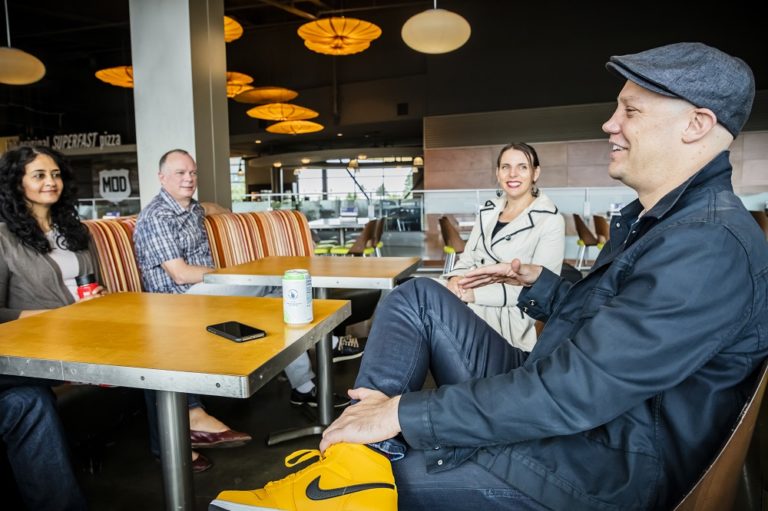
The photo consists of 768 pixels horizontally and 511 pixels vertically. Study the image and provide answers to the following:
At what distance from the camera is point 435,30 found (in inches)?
192

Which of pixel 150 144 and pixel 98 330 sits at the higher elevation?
pixel 150 144

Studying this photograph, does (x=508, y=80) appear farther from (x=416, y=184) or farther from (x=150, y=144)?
(x=150, y=144)

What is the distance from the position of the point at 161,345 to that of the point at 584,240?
21.6ft

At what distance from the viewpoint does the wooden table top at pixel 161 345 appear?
1.12 metres

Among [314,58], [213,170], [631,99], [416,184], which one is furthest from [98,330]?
[416,184]

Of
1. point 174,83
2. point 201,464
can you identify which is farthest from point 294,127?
point 201,464

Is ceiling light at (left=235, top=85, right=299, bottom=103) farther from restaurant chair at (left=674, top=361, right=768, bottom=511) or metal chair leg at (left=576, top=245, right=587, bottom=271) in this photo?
restaurant chair at (left=674, top=361, right=768, bottom=511)

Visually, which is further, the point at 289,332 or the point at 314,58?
the point at 314,58

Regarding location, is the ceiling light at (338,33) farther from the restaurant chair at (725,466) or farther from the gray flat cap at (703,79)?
the restaurant chair at (725,466)

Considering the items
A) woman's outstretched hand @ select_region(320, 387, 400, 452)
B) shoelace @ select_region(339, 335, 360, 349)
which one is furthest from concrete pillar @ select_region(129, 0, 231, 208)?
woman's outstretched hand @ select_region(320, 387, 400, 452)

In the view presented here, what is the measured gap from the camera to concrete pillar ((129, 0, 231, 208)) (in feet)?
12.8

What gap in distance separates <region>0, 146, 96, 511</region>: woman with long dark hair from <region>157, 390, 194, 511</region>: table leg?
0.41 m

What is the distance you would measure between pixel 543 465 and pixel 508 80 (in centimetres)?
1013

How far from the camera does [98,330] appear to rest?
1.46 metres
